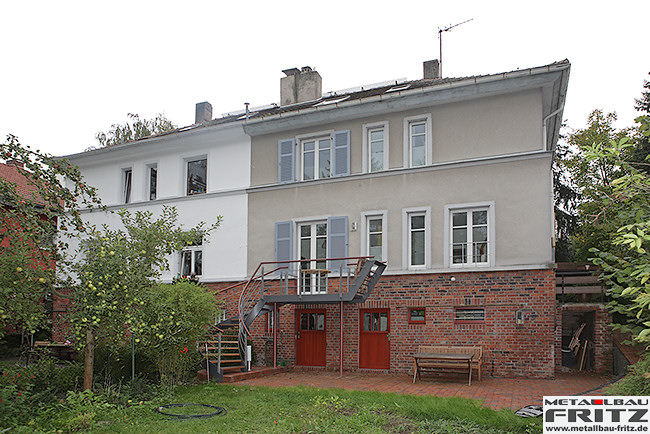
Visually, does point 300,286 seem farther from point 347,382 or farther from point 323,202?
point 347,382

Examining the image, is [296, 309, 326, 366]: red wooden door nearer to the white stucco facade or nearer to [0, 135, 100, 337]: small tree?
the white stucco facade

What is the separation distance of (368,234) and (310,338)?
11.0 ft

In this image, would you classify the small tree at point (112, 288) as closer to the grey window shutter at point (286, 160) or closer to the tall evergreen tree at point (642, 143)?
the grey window shutter at point (286, 160)

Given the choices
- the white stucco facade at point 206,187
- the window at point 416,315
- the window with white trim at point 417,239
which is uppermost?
the white stucco facade at point 206,187

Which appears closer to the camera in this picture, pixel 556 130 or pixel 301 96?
pixel 556 130

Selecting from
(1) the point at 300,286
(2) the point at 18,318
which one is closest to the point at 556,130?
(1) the point at 300,286

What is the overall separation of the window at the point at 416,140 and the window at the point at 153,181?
8999 millimetres

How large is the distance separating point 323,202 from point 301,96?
19.4ft

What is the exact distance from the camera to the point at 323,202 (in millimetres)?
15680

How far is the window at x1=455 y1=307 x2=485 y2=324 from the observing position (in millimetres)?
13383

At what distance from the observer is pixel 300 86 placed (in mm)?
20141

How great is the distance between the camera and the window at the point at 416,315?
1406cm

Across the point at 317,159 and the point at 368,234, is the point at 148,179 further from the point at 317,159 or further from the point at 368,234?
the point at 368,234

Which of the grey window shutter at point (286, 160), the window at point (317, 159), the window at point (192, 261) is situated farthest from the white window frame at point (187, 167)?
the window at point (317, 159)
